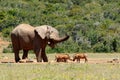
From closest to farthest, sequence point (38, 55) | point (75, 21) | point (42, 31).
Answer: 1. point (38, 55)
2. point (42, 31)
3. point (75, 21)

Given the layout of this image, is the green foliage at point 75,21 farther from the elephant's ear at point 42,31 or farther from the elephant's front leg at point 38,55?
the elephant's front leg at point 38,55

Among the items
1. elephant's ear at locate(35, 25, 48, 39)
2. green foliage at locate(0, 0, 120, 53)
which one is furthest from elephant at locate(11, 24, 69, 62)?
green foliage at locate(0, 0, 120, 53)

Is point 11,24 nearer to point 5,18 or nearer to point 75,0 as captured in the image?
point 5,18

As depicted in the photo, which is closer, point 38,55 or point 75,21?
point 38,55

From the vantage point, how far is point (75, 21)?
63938mm

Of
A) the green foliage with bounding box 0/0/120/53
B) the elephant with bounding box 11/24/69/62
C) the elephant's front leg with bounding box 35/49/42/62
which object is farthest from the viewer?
the green foliage with bounding box 0/0/120/53

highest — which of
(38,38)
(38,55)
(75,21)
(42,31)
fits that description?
(42,31)

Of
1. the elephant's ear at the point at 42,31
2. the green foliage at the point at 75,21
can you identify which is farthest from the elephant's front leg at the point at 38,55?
the green foliage at the point at 75,21

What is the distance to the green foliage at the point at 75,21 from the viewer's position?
47250mm

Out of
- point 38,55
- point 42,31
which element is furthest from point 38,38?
point 38,55

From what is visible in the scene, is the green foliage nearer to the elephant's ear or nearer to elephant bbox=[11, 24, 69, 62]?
elephant bbox=[11, 24, 69, 62]

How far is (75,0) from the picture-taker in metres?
92.2

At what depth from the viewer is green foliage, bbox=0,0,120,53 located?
155ft

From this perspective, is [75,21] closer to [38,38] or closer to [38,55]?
[38,38]
